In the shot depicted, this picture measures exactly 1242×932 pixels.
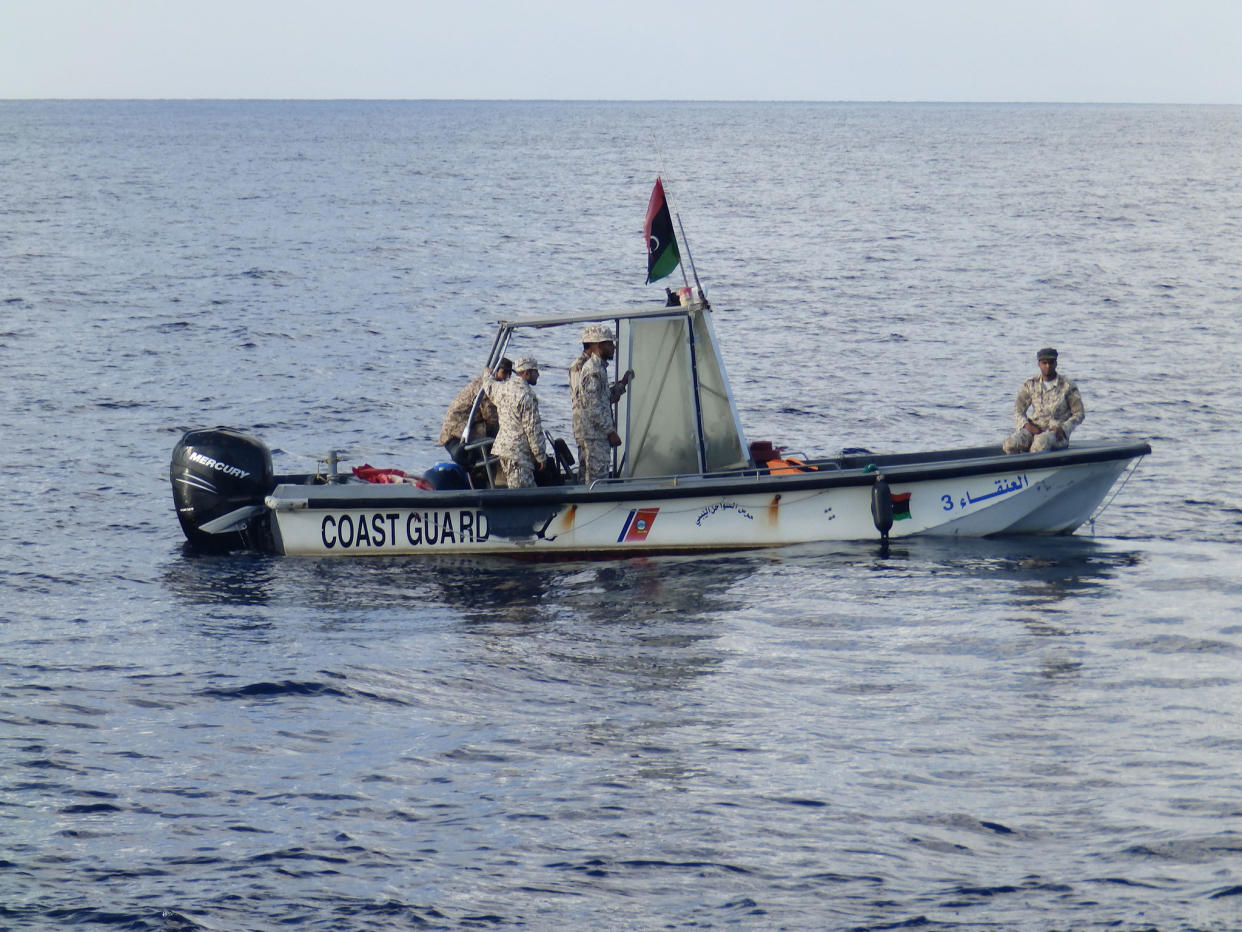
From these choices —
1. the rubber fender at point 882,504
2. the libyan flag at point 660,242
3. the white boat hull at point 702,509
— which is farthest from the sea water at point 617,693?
the libyan flag at point 660,242

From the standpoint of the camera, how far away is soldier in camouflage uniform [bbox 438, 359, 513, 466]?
43.8ft

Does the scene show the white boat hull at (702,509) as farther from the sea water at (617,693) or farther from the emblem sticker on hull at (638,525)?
the sea water at (617,693)

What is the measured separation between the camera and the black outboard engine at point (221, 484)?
13461mm

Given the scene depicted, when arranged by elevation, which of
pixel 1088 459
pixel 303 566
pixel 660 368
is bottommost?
pixel 303 566

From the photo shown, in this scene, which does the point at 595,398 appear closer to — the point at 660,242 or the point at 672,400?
the point at 672,400

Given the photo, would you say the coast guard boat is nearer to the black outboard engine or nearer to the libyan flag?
the black outboard engine

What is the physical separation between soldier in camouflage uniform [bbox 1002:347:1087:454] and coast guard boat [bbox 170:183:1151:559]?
22cm

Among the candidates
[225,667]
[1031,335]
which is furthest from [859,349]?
[225,667]

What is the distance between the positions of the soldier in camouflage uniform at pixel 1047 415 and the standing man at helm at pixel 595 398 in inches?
150

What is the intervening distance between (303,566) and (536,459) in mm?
2433

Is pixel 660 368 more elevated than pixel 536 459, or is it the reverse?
pixel 660 368

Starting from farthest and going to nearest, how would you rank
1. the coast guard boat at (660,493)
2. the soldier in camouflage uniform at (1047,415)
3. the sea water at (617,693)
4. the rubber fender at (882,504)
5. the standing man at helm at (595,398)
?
1. the soldier in camouflage uniform at (1047,415)
2. the coast guard boat at (660,493)
3. the standing man at helm at (595,398)
4. the rubber fender at (882,504)
5. the sea water at (617,693)

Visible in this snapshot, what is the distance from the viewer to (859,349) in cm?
2833

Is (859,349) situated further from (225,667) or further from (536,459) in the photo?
(225,667)
